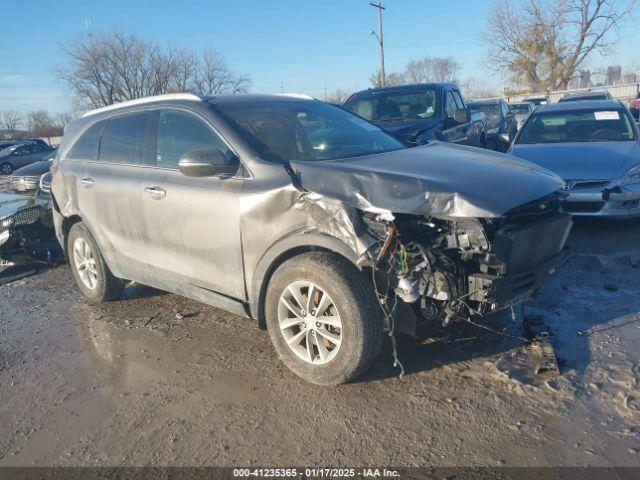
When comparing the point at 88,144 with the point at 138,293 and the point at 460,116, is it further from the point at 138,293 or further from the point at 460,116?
the point at 460,116

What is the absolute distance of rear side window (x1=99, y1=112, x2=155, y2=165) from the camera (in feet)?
14.5

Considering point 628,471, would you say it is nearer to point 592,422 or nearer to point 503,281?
point 592,422

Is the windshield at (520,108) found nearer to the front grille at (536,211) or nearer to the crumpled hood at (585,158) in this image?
the crumpled hood at (585,158)

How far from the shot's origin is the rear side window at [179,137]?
12.9 ft

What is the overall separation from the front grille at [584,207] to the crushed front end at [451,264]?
3.34 metres

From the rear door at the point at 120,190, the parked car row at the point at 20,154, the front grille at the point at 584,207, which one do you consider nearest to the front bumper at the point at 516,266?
the rear door at the point at 120,190

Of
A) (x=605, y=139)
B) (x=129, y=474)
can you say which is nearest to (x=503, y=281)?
(x=129, y=474)

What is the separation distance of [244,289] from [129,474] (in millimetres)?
1406

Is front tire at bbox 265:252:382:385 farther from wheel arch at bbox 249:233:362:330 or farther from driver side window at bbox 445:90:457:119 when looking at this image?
driver side window at bbox 445:90:457:119

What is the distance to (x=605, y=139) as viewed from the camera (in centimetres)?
724

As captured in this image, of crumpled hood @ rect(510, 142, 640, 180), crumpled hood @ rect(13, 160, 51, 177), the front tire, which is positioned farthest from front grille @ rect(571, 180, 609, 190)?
crumpled hood @ rect(13, 160, 51, 177)

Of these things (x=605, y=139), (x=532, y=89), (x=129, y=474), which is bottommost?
(x=129, y=474)

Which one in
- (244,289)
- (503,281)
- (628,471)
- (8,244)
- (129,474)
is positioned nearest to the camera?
(628,471)

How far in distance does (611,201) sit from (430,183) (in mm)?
4022
